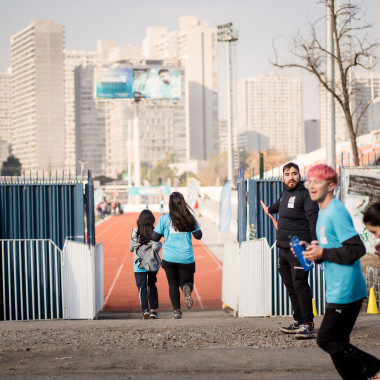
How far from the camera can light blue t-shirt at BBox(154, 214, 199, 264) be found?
9.20m

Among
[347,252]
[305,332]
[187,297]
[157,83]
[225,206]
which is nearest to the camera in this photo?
[347,252]

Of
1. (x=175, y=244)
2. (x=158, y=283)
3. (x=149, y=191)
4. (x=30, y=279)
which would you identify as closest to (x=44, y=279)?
(x=30, y=279)

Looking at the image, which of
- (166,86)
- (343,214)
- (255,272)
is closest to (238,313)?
(255,272)

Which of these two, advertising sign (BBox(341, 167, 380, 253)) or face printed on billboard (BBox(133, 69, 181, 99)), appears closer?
advertising sign (BBox(341, 167, 380, 253))

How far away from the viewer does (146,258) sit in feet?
32.6

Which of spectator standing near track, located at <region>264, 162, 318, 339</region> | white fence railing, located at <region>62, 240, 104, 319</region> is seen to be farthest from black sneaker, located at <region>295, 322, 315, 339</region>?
white fence railing, located at <region>62, 240, 104, 319</region>

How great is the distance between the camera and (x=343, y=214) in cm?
A: 495

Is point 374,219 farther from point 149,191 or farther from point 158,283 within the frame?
point 149,191

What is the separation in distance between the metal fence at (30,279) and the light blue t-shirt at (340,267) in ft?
19.4

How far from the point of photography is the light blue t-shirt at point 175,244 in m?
9.20

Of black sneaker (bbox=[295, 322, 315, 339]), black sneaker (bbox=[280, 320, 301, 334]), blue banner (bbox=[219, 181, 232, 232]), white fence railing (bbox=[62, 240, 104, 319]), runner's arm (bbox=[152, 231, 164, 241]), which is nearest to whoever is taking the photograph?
black sneaker (bbox=[295, 322, 315, 339])

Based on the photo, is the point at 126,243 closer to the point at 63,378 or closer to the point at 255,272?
the point at 255,272

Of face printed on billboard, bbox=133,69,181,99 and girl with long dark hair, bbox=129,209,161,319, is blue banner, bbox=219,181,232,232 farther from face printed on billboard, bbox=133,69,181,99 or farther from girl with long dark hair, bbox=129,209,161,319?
face printed on billboard, bbox=133,69,181,99

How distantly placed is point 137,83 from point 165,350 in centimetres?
8664
